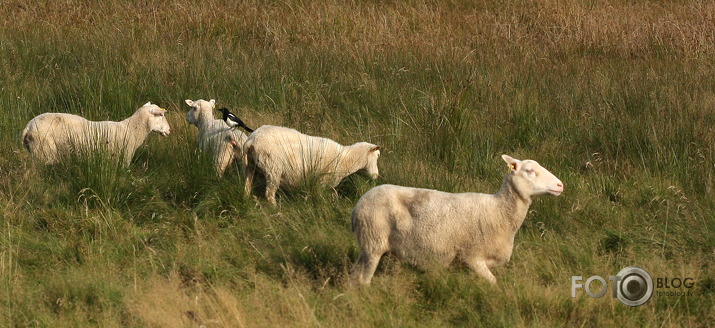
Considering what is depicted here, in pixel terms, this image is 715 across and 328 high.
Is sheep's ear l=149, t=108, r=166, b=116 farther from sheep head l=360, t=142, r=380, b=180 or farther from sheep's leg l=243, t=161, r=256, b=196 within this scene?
sheep head l=360, t=142, r=380, b=180

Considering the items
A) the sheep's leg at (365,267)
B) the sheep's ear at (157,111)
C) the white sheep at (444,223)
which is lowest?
the sheep's ear at (157,111)

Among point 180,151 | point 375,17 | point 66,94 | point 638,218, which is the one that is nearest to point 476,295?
point 638,218

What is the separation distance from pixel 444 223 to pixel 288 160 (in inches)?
85.6

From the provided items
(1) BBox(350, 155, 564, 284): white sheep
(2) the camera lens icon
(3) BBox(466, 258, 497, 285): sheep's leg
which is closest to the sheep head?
(1) BBox(350, 155, 564, 284): white sheep

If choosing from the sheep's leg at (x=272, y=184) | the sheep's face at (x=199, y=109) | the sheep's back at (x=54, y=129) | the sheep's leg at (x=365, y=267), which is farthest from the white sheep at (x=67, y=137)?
the sheep's leg at (x=365, y=267)

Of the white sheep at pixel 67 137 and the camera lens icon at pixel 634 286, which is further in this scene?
the white sheep at pixel 67 137

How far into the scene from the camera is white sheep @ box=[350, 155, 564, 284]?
5711mm

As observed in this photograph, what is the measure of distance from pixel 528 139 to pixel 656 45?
342 cm

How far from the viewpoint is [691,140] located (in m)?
8.66

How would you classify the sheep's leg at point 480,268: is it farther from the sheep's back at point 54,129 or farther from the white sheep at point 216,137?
the sheep's back at point 54,129

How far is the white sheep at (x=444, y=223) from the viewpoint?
5.71 m

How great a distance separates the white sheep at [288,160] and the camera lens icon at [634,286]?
266cm

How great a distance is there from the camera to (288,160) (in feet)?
25.1

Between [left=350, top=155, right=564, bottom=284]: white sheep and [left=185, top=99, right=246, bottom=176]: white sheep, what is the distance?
2.36m
